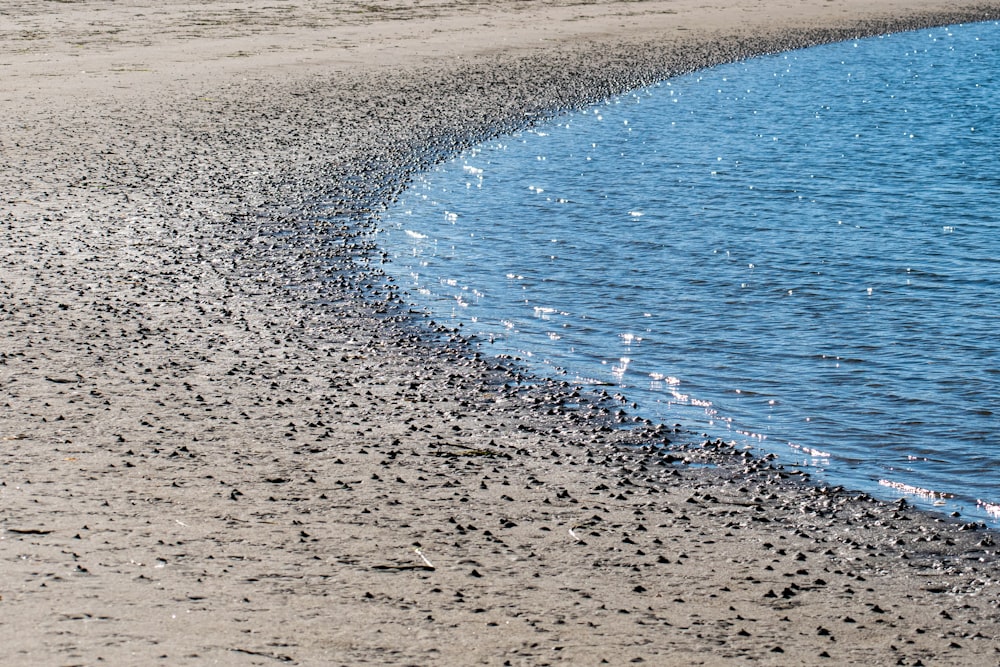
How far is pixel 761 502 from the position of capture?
9406 mm

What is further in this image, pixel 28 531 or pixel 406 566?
pixel 28 531

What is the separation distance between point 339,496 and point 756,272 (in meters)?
8.24

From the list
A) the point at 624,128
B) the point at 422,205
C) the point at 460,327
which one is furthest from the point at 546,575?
the point at 624,128

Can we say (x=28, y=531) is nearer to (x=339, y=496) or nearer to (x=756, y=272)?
A: (x=339, y=496)

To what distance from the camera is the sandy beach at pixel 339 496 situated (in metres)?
7.25

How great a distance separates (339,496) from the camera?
920 centimetres

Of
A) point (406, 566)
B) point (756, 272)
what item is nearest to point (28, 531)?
point (406, 566)

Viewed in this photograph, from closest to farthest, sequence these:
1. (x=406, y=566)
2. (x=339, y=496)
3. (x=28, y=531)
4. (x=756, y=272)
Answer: (x=406, y=566), (x=28, y=531), (x=339, y=496), (x=756, y=272)

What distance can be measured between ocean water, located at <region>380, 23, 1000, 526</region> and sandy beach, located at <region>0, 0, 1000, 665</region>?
30.4 inches

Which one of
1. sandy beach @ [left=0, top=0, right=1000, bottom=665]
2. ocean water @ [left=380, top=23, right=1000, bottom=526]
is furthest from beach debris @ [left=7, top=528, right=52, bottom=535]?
ocean water @ [left=380, top=23, right=1000, bottom=526]

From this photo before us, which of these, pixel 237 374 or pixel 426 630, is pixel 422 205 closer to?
pixel 237 374

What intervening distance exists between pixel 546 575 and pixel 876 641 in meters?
1.94

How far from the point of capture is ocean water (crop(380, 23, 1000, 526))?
1120cm

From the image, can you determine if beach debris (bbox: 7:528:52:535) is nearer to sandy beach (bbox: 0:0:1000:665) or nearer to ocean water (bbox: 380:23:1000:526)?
sandy beach (bbox: 0:0:1000:665)
